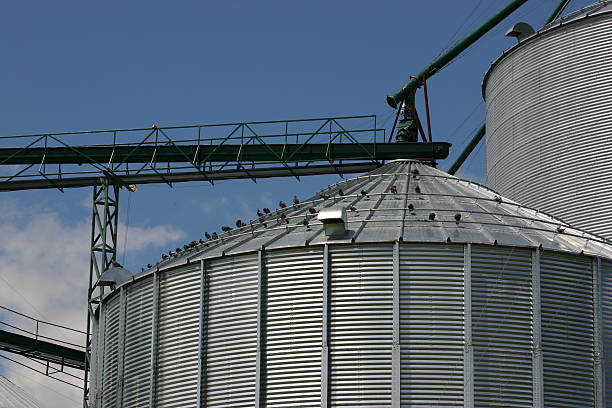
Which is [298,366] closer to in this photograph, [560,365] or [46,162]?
[560,365]

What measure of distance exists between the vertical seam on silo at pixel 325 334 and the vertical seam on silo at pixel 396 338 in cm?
183

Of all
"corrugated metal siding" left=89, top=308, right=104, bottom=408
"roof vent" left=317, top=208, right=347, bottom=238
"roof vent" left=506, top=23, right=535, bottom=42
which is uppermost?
"roof vent" left=506, top=23, right=535, bottom=42

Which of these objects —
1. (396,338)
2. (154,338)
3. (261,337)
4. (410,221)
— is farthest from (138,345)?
(410,221)

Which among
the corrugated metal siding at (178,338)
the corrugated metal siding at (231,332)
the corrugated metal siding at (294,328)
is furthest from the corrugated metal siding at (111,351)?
the corrugated metal siding at (294,328)

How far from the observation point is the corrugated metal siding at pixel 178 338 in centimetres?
3491

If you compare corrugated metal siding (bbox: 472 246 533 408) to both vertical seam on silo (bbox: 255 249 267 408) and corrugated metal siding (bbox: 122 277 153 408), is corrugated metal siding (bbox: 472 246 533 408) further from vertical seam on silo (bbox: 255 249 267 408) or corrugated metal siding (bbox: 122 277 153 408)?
corrugated metal siding (bbox: 122 277 153 408)

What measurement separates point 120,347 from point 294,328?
7.25 metres

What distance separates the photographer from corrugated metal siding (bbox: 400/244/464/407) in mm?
32125

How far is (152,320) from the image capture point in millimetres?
36625

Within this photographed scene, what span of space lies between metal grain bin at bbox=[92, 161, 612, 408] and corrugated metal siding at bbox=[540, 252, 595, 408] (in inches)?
1.6

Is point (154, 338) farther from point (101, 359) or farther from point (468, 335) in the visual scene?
point (468, 335)

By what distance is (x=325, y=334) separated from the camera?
33.1 m

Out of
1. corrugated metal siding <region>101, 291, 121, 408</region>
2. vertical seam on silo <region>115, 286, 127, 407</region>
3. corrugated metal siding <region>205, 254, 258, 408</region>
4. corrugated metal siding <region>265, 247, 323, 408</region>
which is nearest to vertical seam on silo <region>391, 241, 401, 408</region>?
corrugated metal siding <region>265, 247, 323, 408</region>

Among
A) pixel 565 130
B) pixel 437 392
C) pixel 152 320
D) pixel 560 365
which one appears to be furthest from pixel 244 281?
pixel 565 130
